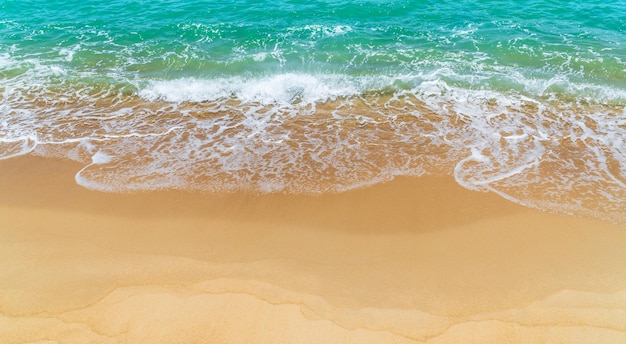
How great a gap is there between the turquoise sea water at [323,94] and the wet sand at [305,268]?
82cm

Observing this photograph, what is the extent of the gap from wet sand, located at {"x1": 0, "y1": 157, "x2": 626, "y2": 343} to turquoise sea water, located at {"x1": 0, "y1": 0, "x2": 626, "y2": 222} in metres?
0.82

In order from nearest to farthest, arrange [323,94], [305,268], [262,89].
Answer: [305,268] < [323,94] < [262,89]

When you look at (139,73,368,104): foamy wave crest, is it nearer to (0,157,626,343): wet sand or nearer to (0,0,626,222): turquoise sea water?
(0,0,626,222): turquoise sea water

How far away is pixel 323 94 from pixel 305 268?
314 inches

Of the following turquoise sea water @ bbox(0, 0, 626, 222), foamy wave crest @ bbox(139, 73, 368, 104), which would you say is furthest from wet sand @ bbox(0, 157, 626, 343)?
foamy wave crest @ bbox(139, 73, 368, 104)

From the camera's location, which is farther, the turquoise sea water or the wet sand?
the turquoise sea water

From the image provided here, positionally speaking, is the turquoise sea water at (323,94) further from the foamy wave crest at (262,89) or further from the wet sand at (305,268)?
the wet sand at (305,268)

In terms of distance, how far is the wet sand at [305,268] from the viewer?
5320 millimetres

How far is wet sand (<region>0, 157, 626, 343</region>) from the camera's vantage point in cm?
532

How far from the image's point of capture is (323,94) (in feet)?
42.0

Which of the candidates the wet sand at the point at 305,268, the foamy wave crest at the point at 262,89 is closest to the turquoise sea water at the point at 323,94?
the foamy wave crest at the point at 262,89

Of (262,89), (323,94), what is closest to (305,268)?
(323,94)

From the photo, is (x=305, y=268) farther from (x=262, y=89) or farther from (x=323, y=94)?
(x=262, y=89)

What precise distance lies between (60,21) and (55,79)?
23.5 ft
